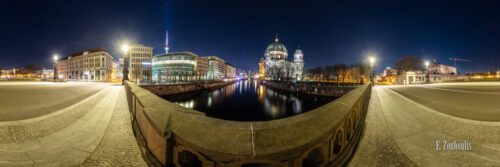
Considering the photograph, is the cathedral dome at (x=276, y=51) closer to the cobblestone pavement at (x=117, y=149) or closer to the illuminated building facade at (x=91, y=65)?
the illuminated building facade at (x=91, y=65)

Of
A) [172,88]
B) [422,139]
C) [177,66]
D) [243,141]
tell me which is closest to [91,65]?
[177,66]

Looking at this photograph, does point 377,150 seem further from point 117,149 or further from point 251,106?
point 251,106

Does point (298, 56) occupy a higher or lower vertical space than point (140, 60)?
higher

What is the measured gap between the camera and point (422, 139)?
3916 mm

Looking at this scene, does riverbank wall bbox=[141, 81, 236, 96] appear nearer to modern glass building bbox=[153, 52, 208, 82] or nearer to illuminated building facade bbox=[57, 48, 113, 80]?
modern glass building bbox=[153, 52, 208, 82]

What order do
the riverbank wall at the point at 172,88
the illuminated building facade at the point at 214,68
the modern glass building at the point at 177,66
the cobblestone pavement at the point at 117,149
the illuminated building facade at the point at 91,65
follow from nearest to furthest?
the cobblestone pavement at the point at 117,149 < the riverbank wall at the point at 172,88 < the illuminated building facade at the point at 91,65 < the modern glass building at the point at 177,66 < the illuminated building facade at the point at 214,68

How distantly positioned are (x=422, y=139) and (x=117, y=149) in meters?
7.62

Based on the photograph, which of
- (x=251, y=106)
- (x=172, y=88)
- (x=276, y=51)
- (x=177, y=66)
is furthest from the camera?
Answer: (x=276, y=51)

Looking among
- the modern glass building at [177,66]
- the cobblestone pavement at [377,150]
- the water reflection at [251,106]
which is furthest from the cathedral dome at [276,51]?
the cobblestone pavement at [377,150]

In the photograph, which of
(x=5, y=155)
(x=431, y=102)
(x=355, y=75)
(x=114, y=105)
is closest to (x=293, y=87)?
(x=355, y=75)

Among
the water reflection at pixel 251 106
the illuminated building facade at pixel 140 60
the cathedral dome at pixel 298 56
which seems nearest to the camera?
the water reflection at pixel 251 106

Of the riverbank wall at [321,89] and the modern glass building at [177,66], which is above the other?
the modern glass building at [177,66]

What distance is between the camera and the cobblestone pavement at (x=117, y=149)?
323cm

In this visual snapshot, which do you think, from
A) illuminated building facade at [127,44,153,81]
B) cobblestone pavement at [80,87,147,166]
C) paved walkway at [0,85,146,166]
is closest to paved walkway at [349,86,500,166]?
cobblestone pavement at [80,87,147,166]
